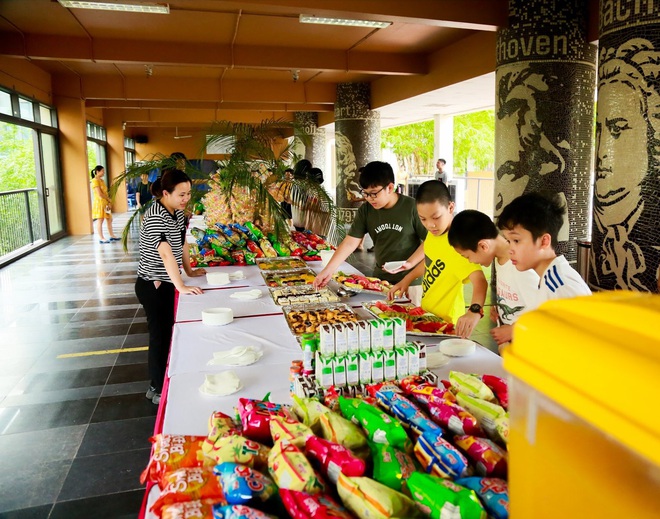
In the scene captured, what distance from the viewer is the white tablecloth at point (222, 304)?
2678 mm

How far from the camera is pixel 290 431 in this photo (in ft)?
3.54

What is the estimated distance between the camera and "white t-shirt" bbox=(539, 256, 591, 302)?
171 centimetres

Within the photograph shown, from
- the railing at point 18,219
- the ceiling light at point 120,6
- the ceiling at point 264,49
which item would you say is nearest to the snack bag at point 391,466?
the ceiling at point 264,49

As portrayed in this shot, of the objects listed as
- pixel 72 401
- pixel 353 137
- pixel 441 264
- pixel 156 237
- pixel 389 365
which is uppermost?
pixel 353 137

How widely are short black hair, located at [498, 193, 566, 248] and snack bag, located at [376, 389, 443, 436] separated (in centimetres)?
80

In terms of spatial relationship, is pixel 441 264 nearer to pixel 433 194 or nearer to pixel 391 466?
pixel 433 194

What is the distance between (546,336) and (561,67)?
5141 millimetres

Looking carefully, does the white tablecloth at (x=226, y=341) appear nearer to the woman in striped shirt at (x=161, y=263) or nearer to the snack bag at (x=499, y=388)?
the woman in striped shirt at (x=161, y=263)

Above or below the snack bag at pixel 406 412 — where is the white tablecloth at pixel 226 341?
below

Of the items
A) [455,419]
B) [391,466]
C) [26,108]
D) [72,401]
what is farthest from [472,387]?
[26,108]

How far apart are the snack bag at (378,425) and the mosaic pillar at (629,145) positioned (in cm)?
321

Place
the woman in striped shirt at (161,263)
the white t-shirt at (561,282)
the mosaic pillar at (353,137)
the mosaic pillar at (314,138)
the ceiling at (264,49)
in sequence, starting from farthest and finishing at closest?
the mosaic pillar at (314,138) → the mosaic pillar at (353,137) → the ceiling at (264,49) → the woman in striped shirt at (161,263) → the white t-shirt at (561,282)

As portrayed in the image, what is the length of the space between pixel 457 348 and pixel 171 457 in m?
1.22

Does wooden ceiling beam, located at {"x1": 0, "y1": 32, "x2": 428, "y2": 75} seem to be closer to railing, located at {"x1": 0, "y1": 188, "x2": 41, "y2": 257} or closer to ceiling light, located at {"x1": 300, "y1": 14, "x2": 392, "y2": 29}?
ceiling light, located at {"x1": 300, "y1": 14, "x2": 392, "y2": 29}
